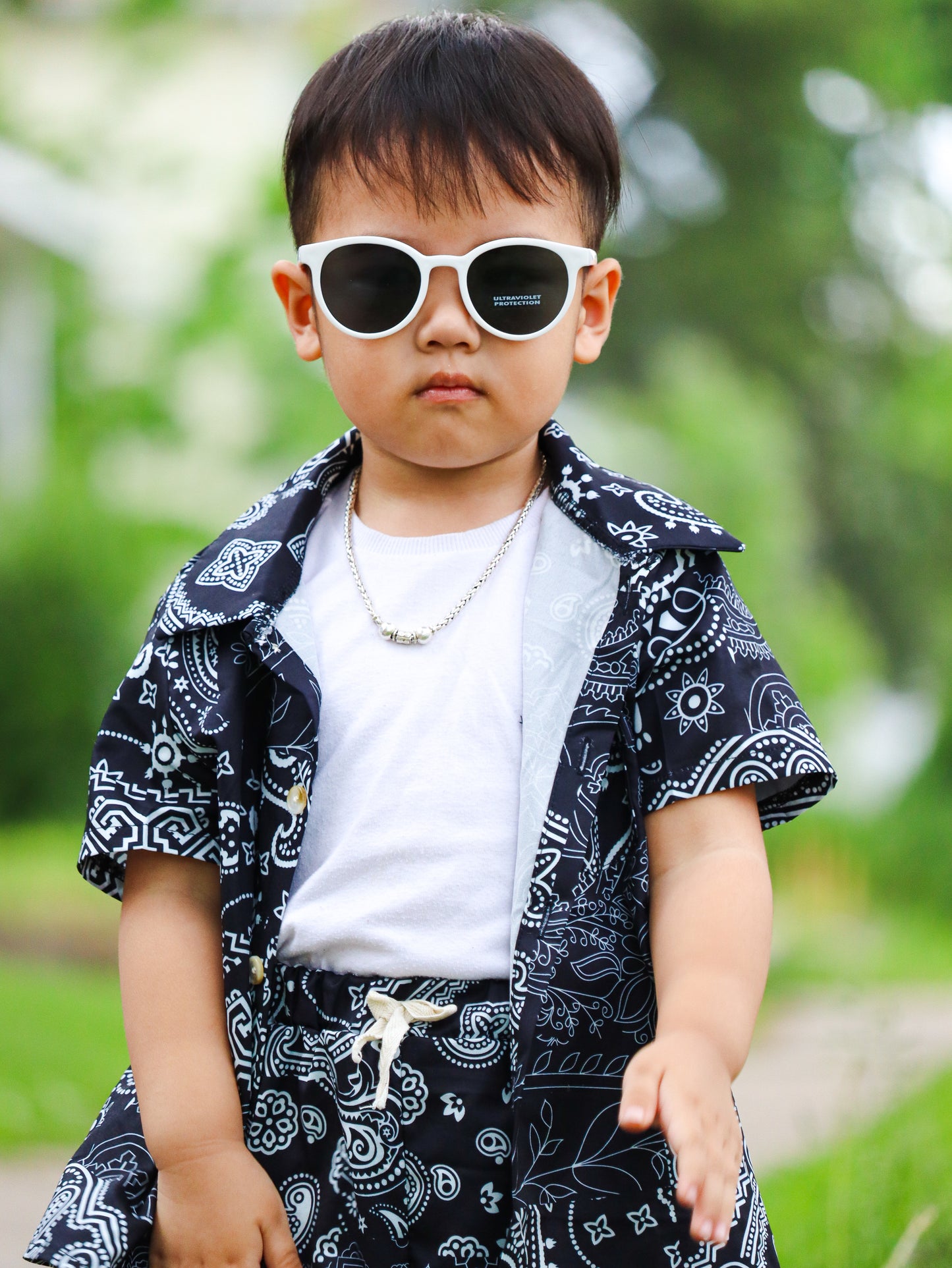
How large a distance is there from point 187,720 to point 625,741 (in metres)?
0.50

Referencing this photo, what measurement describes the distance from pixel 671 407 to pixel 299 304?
846 centimetres

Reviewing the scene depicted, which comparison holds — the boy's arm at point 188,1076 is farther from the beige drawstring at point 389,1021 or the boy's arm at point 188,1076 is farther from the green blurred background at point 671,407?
the green blurred background at point 671,407

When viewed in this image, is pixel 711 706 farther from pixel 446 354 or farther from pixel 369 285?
pixel 369 285

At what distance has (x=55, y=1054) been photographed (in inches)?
188

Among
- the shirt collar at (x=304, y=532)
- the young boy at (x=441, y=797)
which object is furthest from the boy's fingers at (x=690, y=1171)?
the shirt collar at (x=304, y=532)

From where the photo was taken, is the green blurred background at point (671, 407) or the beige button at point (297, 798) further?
the green blurred background at point (671, 407)

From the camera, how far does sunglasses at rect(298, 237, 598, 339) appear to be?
5.33 ft

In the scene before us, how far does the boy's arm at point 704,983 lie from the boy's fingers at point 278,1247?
0.46 m

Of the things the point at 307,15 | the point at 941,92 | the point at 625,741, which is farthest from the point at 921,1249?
the point at 307,15

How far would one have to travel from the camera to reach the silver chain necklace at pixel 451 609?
1719 millimetres

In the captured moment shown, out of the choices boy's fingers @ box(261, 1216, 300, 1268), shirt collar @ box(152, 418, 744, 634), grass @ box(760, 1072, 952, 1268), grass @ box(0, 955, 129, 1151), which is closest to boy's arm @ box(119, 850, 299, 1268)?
boy's fingers @ box(261, 1216, 300, 1268)

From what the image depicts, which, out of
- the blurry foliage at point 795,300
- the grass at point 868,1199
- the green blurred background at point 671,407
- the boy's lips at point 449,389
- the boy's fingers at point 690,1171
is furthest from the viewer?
the blurry foliage at point 795,300

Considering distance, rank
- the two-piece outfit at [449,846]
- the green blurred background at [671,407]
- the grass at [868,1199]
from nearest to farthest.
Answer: the two-piece outfit at [449,846] → the grass at [868,1199] → the green blurred background at [671,407]

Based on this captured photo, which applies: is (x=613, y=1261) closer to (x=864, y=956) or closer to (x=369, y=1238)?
(x=369, y=1238)
